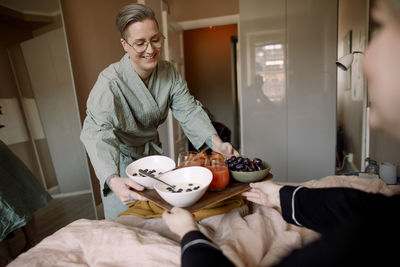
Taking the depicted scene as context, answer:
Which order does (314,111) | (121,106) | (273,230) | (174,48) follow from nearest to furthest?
(273,230) < (121,106) < (314,111) < (174,48)

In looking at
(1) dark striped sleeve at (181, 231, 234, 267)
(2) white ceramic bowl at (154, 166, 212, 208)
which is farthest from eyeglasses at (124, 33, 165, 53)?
(1) dark striped sleeve at (181, 231, 234, 267)

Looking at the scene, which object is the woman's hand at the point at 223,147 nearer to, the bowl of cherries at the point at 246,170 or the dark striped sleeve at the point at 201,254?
the bowl of cherries at the point at 246,170

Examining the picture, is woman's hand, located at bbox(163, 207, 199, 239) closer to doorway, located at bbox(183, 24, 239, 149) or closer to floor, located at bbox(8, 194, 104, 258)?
floor, located at bbox(8, 194, 104, 258)

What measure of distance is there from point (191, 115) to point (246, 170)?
654 mm

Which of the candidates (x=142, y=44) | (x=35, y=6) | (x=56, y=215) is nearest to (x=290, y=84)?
(x=142, y=44)

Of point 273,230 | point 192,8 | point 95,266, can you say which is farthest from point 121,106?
point 192,8

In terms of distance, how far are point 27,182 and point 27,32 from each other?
109cm

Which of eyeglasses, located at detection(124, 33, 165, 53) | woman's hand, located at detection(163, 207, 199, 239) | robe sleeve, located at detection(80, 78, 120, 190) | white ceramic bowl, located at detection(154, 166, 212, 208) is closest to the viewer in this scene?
woman's hand, located at detection(163, 207, 199, 239)

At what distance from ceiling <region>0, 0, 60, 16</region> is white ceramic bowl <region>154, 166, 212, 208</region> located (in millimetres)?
1695

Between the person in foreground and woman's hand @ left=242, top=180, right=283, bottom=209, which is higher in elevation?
the person in foreground

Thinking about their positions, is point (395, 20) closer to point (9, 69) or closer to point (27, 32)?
point (9, 69)

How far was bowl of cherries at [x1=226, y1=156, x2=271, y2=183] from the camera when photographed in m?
1.08

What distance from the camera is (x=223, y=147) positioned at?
4.54 feet

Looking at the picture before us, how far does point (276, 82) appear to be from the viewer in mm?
3107
